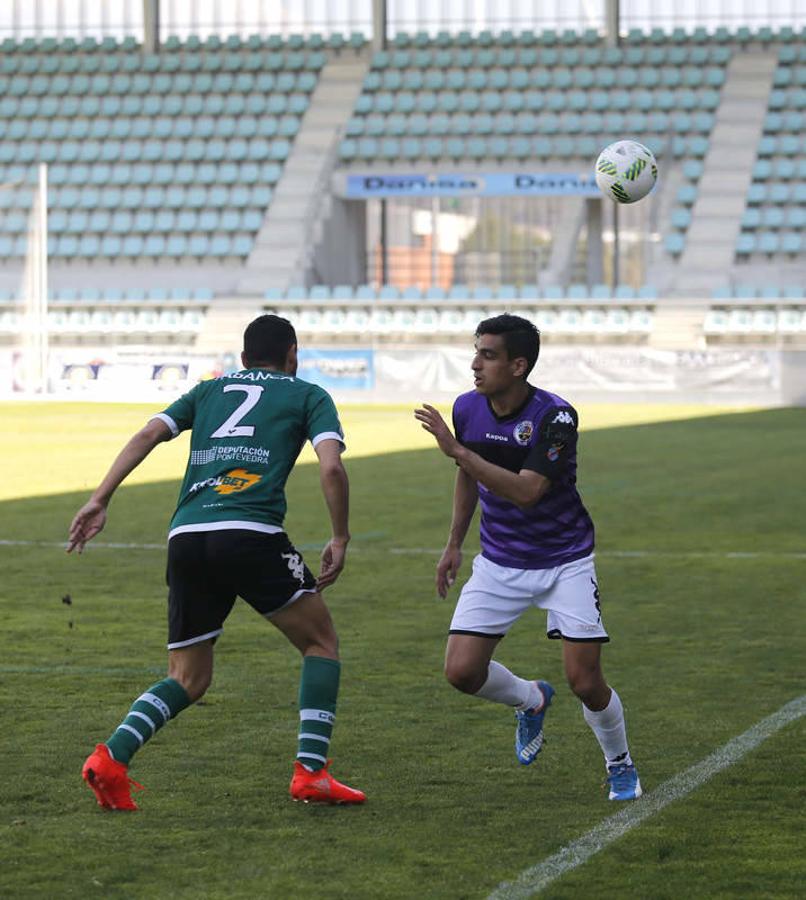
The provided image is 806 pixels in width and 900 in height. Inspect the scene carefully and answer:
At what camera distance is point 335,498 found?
569 centimetres

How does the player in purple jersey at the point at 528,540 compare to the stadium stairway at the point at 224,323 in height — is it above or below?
above

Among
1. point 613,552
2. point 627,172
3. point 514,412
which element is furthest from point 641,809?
point 613,552

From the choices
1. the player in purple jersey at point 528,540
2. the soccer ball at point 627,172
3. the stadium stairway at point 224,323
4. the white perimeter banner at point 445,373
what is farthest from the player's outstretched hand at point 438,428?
the stadium stairway at point 224,323

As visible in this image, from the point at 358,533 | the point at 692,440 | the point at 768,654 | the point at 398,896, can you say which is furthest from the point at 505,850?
the point at 692,440

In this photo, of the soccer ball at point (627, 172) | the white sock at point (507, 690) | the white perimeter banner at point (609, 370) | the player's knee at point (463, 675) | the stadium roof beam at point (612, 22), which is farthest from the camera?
the stadium roof beam at point (612, 22)

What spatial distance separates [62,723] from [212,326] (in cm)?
3210

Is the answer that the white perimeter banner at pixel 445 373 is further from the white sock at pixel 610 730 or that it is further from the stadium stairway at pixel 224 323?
the white sock at pixel 610 730

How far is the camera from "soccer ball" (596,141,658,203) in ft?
34.6

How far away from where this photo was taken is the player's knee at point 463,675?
6.06 m

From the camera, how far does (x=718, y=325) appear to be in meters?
36.9

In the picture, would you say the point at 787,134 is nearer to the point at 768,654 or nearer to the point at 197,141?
the point at 197,141

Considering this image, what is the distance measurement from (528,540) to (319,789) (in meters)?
1.13

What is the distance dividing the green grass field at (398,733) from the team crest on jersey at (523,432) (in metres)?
1.25

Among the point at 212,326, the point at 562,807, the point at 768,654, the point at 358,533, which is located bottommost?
the point at 212,326
